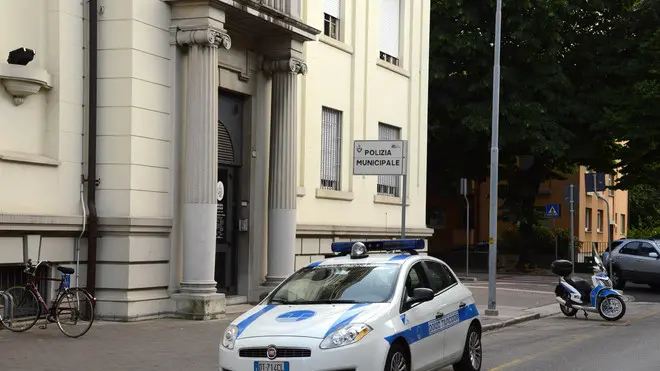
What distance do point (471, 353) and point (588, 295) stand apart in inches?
349

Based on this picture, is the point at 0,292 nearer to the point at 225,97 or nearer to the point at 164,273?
the point at 164,273

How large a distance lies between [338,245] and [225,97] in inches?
312

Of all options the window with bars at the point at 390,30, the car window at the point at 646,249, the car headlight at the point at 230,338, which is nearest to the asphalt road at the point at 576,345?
the car headlight at the point at 230,338

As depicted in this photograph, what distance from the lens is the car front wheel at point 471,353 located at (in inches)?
431

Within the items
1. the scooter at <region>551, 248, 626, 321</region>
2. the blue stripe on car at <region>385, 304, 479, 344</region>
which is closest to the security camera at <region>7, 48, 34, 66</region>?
the blue stripe on car at <region>385, 304, 479, 344</region>

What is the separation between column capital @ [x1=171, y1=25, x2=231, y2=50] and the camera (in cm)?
1639

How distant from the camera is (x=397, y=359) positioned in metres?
9.09

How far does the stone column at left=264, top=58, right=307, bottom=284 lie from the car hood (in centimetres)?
943

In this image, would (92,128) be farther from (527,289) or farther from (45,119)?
(527,289)

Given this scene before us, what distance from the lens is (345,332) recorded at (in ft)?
28.5

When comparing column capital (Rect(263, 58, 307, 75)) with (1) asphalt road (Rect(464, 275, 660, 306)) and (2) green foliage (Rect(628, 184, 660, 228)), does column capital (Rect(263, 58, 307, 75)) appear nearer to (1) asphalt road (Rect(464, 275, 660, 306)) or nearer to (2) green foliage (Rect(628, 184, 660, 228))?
(1) asphalt road (Rect(464, 275, 660, 306))

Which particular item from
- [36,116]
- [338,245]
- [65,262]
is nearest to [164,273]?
[65,262]

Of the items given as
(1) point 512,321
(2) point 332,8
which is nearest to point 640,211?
(2) point 332,8

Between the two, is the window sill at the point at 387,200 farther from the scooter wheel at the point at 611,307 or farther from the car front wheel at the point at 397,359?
the car front wheel at the point at 397,359
